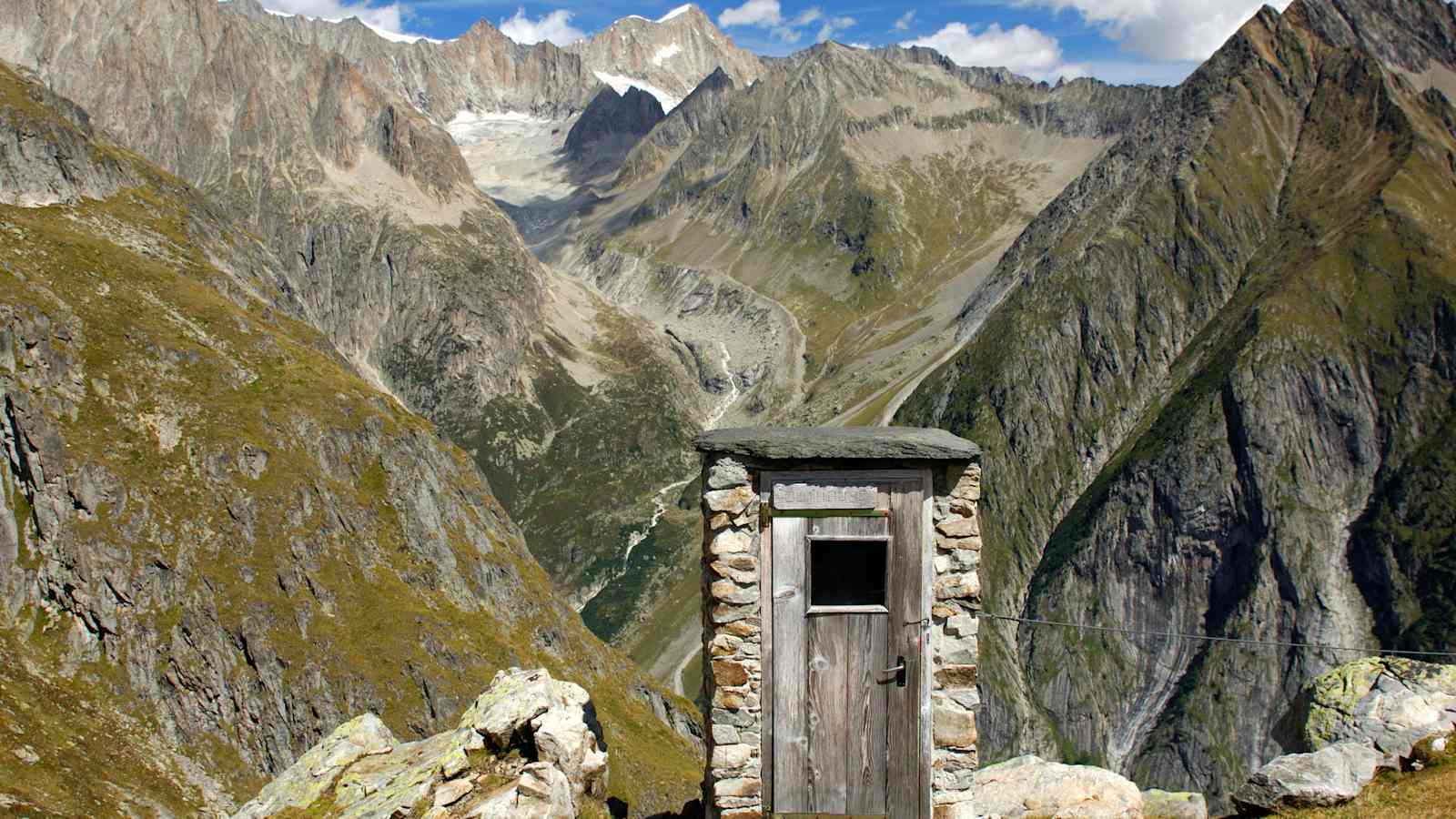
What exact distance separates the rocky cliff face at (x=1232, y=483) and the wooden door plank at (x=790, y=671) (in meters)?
142

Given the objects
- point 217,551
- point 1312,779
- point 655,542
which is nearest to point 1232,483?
point 655,542

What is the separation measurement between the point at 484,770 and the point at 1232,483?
6680 inches

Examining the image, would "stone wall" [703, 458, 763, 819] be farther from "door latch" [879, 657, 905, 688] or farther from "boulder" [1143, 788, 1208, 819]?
"boulder" [1143, 788, 1208, 819]

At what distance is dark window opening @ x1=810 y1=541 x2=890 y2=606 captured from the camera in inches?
722

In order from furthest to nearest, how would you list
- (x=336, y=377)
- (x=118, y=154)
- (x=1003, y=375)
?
1. (x=1003, y=375)
2. (x=118, y=154)
3. (x=336, y=377)

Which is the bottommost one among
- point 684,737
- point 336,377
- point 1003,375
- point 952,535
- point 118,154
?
point 684,737

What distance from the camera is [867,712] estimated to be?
18078 mm

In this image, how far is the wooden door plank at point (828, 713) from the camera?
1797 cm

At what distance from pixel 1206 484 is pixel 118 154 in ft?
517

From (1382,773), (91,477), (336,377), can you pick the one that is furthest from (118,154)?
(1382,773)

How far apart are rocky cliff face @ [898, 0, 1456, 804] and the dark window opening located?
142 meters

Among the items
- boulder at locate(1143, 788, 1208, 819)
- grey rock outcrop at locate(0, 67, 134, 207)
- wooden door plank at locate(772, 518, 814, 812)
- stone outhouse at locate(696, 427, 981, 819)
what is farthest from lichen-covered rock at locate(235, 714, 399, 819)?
grey rock outcrop at locate(0, 67, 134, 207)

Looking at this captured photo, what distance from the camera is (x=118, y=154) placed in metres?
114

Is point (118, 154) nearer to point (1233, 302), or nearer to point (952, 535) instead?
point (952, 535)
